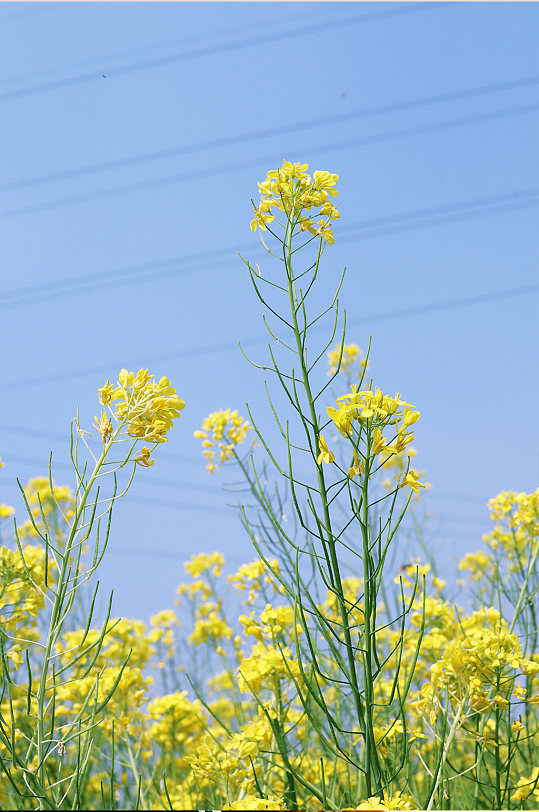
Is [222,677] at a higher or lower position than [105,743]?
higher

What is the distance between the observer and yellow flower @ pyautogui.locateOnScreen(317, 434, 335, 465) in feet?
4.42

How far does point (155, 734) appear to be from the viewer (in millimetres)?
2895

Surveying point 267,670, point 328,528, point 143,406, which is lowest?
point 267,670

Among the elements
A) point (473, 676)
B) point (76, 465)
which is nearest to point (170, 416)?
point (76, 465)

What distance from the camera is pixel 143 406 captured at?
1410 mm

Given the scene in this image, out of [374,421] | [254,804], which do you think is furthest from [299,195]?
[254,804]

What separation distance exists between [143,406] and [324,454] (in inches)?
15.4

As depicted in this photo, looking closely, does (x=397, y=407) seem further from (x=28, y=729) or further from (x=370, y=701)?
(x=28, y=729)

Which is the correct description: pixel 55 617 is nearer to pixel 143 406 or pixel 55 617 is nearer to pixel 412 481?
pixel 143 406

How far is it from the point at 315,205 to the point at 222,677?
14.3 feet

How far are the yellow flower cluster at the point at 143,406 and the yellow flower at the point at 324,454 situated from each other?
307 millimetres

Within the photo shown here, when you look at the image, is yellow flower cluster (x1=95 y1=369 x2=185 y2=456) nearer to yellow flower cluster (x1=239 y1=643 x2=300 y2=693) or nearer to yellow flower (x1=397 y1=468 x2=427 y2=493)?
yellow flower (x1=397 y1=468 x2=427 y2=493)

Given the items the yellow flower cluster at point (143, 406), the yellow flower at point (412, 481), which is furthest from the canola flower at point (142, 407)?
the yellow flower at point (412, 481)

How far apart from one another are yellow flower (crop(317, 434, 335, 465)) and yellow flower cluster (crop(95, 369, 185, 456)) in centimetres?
Answer: 31
